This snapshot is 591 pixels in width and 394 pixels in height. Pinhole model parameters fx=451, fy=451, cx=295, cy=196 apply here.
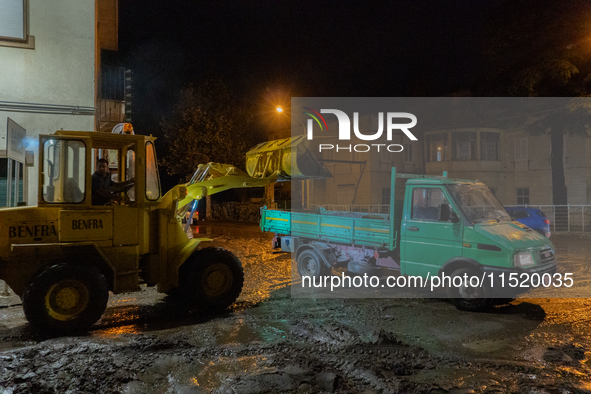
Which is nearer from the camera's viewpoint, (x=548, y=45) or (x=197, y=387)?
(x=197, y=387)

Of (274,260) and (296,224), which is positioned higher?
(296,224)

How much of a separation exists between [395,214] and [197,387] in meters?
4.54

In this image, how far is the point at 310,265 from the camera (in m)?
9.46

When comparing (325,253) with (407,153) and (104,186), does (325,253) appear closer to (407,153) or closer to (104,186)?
(104,186)

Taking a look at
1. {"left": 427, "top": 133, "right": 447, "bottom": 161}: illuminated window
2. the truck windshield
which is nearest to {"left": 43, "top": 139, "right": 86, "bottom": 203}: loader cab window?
the truck windshield

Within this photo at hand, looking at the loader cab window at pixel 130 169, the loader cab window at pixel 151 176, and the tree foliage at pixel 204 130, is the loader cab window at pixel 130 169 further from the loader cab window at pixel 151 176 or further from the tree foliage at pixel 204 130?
the tree foliage at pixel 204 130

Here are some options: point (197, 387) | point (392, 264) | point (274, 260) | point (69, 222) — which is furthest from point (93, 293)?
point (274, 260)

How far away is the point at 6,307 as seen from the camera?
7.34m

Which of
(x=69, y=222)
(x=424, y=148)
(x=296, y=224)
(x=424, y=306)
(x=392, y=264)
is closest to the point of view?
(x=69, y=222)

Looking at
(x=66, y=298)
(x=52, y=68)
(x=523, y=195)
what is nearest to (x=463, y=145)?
(x=523, y=195)

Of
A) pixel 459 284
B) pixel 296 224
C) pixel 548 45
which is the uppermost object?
pixel 548 45

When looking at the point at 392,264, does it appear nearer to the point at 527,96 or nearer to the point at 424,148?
the point at 527,96

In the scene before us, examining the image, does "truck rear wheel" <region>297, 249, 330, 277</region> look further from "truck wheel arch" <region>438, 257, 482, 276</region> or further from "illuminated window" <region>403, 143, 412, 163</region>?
"illuminated window" <region>403, 143, 412, 163</region>

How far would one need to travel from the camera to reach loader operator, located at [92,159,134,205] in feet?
20.4
